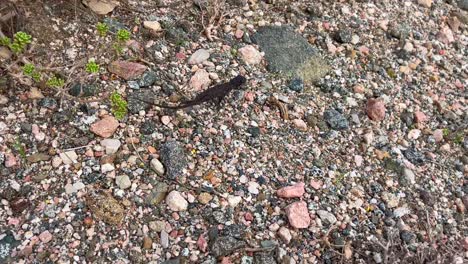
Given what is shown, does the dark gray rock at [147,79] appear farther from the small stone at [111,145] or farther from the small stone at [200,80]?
the small stone at [111,145]

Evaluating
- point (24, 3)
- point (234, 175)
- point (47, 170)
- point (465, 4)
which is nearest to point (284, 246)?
point (234, 175)

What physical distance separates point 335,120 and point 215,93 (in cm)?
88

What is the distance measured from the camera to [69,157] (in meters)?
2.89

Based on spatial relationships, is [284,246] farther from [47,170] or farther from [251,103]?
[47,170]

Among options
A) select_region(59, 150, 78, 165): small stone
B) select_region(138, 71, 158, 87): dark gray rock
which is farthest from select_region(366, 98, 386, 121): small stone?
select_region(59, 150, 78, 165): small stone

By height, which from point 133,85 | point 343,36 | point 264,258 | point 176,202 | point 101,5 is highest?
point 101,5

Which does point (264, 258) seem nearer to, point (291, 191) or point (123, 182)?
point (291, 191)

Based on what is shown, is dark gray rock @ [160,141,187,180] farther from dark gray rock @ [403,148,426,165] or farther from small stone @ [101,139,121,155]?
dark gray rock @ [403,148,426,165]

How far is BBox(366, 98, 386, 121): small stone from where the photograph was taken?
3582 mm

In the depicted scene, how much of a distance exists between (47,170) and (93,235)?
0.48 m

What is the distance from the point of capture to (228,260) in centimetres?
275

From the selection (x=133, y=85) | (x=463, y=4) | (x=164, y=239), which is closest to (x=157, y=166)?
(x=164, y=239)

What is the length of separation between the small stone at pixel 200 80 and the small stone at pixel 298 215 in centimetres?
102

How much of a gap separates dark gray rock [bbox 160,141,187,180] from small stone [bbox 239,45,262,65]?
93 cm
